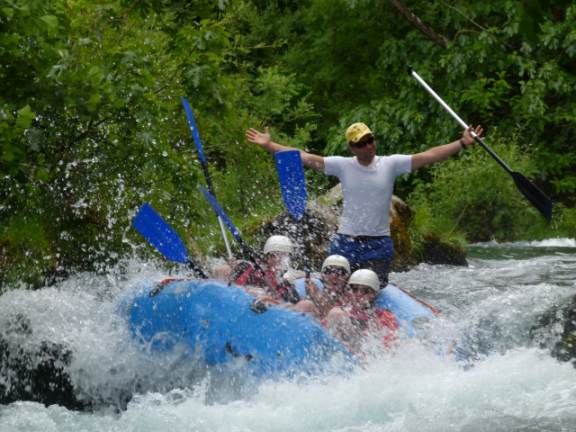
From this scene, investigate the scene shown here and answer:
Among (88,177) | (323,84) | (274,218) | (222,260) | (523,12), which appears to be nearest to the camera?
(523,12)

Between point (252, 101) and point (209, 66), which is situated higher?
point (252, 101)

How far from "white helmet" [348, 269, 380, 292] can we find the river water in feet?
1.17

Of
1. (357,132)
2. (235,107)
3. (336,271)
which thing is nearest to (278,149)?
(357,132)

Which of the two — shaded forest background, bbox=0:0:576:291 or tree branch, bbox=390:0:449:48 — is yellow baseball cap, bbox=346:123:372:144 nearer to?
shaded forest background, bbox=0:0:576:291

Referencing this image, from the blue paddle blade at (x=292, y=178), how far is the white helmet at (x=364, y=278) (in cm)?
88

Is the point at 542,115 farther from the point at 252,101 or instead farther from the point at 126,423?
the point at 126,423

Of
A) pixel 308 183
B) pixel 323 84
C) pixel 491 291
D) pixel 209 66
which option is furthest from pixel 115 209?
pixel 323 84

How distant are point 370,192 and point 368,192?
0.04 ft

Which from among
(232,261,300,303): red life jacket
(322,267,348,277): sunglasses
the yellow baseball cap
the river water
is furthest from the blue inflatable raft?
the yellow baseball cap

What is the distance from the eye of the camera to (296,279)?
598 cm

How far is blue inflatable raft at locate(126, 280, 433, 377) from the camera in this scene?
191 inches

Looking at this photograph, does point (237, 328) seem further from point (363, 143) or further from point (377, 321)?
point (363, 143)

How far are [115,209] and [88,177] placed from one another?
1.30ft

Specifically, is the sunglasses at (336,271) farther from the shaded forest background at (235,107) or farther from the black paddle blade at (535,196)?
the shaded forest background at (235,107)
